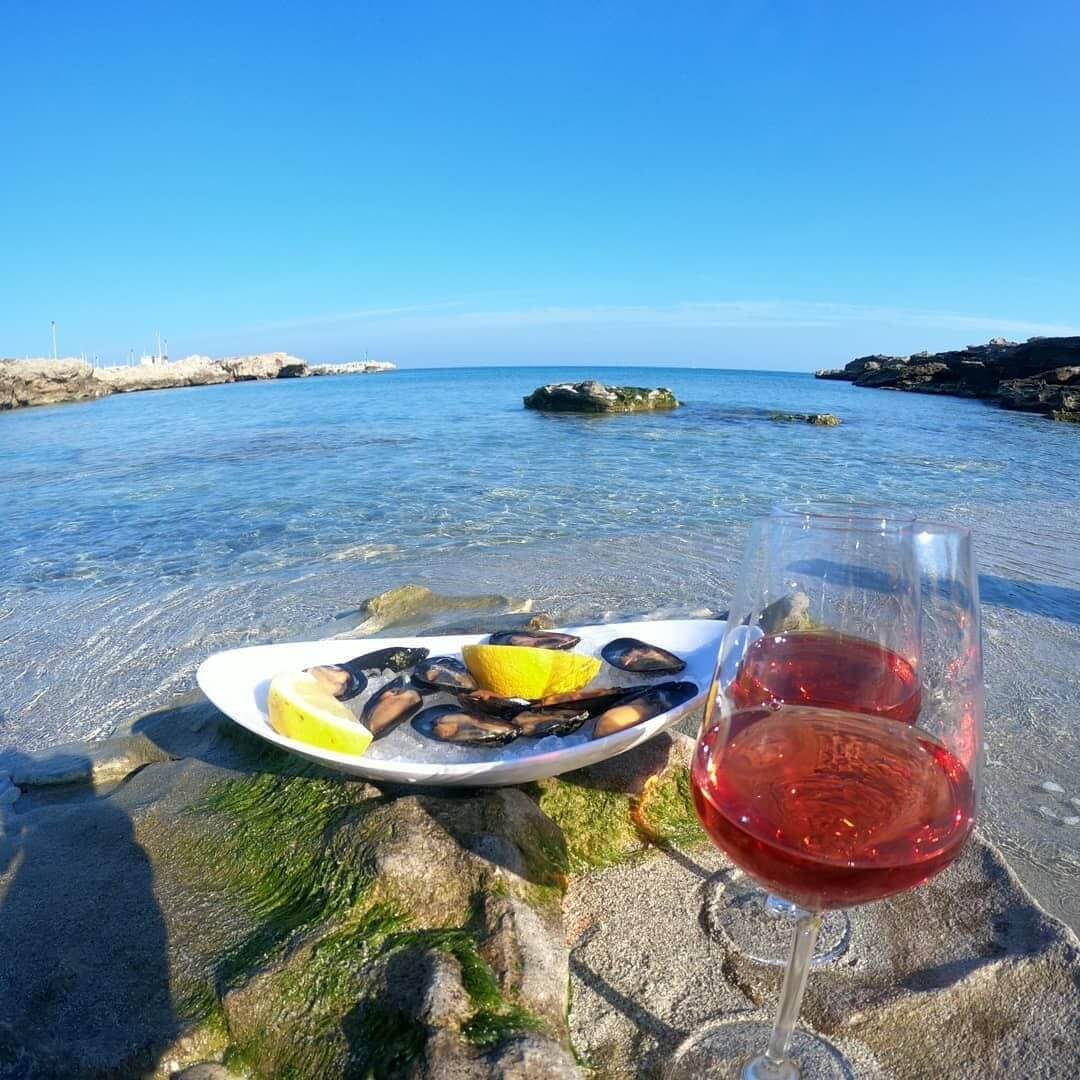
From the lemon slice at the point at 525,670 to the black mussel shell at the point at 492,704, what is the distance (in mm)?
78

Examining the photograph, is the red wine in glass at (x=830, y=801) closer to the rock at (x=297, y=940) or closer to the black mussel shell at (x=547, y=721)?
the rock at (x=297, y=940)

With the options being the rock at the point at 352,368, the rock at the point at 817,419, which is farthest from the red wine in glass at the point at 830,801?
the rock at the point at 352,368

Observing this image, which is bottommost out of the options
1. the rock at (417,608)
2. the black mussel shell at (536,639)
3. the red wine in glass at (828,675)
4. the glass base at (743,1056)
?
the rock at (417,608)

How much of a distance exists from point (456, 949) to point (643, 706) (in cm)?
88

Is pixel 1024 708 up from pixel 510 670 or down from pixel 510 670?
down

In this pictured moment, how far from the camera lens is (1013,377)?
44.8 meters

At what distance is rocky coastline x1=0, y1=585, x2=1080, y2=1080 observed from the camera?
1.47m

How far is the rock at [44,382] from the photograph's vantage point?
44.4 meters

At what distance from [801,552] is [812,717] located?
11.6 inches

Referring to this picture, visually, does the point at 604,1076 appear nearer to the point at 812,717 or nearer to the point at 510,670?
the point at 812,717

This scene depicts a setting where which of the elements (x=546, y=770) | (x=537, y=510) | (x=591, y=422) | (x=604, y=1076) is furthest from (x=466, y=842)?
(x=591, y=422)

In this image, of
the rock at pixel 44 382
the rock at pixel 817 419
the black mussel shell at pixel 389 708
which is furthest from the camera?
the rock at pixel 44 382

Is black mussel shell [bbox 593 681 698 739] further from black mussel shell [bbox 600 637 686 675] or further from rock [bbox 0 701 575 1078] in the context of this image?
rock [bbox 0 701 575 1078]

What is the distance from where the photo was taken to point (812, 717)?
1.28 m
